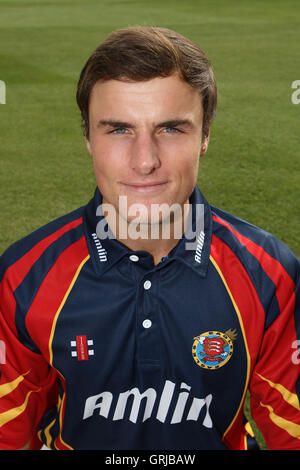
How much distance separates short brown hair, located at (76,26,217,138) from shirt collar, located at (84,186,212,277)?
0.28 metres

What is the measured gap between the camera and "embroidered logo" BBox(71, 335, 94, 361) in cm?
147

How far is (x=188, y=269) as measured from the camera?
1.49 metres

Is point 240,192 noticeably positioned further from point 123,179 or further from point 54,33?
point 54,33

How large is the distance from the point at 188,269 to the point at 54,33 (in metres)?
12.3

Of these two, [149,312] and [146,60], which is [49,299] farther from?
[146,60]

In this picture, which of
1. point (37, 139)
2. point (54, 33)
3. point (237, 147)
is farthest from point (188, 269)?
point (54, 33)

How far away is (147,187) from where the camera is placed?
1.35 m

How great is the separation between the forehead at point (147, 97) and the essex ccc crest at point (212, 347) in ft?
1.92

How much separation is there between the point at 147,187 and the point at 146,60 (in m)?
0.30
